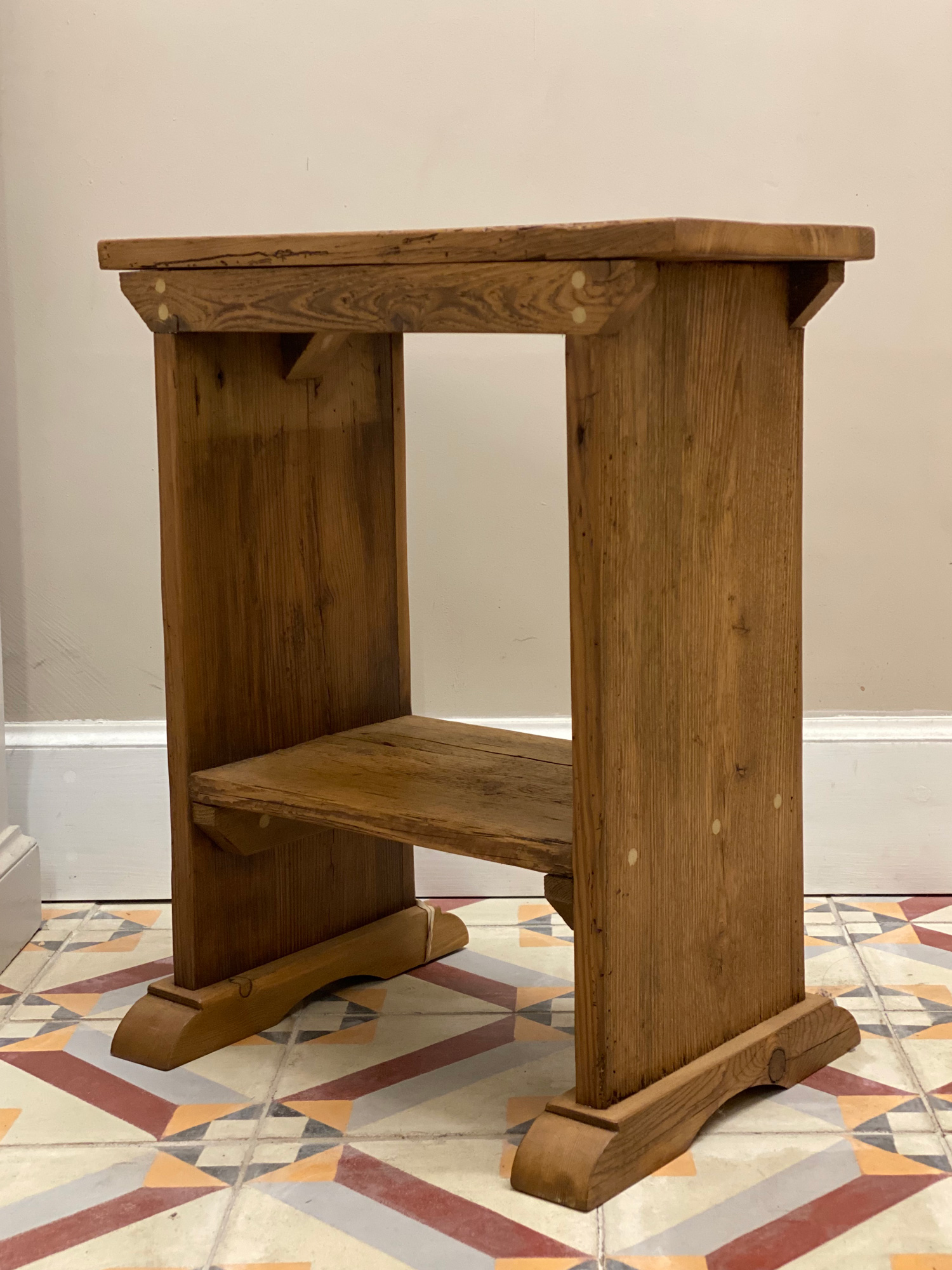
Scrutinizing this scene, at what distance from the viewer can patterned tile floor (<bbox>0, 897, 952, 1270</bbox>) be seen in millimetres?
1249

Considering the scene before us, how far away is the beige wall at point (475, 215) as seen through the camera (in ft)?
6.47

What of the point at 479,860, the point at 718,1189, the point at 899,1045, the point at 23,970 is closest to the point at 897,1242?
the point at 718,1189

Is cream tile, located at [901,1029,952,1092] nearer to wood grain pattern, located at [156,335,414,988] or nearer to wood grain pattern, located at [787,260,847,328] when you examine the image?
wood grain pattern, located at [156,335,414,988]

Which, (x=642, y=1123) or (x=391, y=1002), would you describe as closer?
(x=642, y=1123)

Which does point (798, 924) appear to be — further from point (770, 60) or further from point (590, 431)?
point (770, 60)

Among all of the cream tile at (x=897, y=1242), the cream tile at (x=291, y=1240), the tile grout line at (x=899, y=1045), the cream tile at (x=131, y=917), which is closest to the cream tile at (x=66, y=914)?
the cream tile at (x=131, y=917)

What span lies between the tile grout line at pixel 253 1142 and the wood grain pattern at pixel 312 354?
0.74 metres

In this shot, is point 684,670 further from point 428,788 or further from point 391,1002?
point 391,1002

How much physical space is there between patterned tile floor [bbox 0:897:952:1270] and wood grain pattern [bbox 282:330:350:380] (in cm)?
75

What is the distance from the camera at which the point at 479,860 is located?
2.13 meters

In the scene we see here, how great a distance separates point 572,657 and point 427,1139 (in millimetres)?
504

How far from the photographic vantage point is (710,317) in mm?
1354

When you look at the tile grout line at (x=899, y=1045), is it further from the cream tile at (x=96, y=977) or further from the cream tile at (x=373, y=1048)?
the cream tile at (x=96, y=977)

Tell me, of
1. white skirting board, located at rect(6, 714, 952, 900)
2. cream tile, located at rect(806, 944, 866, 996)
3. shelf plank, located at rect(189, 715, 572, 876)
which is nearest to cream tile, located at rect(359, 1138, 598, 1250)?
shelf plank, located at rect(189, 715, 572, 876)
